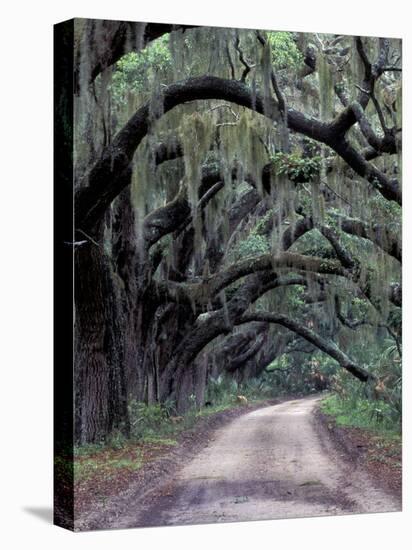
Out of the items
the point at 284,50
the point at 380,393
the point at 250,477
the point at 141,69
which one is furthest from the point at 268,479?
the point at 284,50

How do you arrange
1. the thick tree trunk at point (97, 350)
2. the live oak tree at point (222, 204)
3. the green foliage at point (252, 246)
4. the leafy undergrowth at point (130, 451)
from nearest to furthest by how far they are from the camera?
the leafy undergrowth at point (130, 451), the thick tree trunk at point (97, 350), the live oak tree at point (222, 204), the green foliage at point (252, 246)

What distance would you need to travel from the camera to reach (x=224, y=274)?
437 inches

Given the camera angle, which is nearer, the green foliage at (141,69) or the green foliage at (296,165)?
the green foliage at (141,69)

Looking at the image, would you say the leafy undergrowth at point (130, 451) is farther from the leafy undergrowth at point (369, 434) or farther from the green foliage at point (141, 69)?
the green foliage at point (141, 69)

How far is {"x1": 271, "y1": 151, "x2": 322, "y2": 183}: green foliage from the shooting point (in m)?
11.3

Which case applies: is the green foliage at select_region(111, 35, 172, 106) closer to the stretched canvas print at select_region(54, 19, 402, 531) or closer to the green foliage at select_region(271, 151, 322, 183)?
the stretched canvas print at select_region(54, 19, 402, 531)

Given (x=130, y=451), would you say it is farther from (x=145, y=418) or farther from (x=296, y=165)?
(x=296, y=165)

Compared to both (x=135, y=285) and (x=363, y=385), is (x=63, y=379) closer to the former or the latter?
Answer: (x=135, y=285)

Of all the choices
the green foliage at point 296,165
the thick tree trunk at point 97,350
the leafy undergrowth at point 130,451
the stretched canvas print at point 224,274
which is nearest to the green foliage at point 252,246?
the stretched canvas print at point 224,274

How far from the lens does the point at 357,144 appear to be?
11.6m

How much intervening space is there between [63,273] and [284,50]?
9.00 feet

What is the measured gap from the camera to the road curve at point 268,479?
35.1 ft

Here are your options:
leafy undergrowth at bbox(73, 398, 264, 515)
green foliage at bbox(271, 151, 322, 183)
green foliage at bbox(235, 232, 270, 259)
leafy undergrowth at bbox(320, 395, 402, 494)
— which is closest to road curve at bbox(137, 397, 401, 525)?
leafy undergrowth at bbox(320, 395, 402, 494)

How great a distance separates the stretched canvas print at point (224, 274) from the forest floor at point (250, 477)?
0.05 feet
